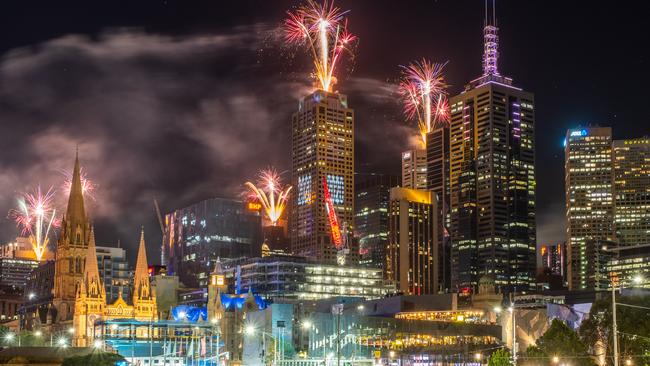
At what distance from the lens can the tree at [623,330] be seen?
115750mm

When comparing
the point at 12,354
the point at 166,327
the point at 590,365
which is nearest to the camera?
the point at 12,354

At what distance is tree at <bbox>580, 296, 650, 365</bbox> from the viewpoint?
116 meters

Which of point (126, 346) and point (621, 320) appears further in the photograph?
point (126, 346)

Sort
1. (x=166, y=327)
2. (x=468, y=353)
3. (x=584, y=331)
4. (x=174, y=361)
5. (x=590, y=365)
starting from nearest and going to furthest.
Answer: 1. (x=590, y=365)
2. (x=584, y=331)
3. (x=174, y=361)
4. (x=166, y=327)
5. (x=468, y=353)

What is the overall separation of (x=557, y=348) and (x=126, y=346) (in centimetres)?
8093

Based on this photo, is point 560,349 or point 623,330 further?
point 560,349

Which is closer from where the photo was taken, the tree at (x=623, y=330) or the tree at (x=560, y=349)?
the tree at (x=623, y=330)

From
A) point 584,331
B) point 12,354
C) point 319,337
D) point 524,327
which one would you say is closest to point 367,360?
point 319,337

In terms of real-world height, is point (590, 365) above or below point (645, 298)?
below

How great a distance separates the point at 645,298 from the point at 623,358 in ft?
47.4

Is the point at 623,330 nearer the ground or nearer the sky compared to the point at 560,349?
nearer the sky

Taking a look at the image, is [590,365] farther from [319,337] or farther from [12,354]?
[319,337]

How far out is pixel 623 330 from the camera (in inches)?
4643

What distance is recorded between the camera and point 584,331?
126062mm
